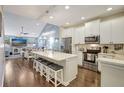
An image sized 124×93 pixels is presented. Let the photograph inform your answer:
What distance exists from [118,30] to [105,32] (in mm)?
479

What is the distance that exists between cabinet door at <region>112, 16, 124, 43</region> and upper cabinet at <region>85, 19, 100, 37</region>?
646 millimetres

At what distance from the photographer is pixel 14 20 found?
275 inches

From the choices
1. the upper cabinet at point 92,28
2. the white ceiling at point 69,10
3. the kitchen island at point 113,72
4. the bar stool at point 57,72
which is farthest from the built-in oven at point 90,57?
the kitchen island at point 113,72

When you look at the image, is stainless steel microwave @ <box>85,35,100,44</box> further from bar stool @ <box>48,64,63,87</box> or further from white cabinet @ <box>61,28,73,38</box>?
bar stool @ <box>48,64,63,87</box>

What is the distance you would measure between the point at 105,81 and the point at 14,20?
25.5ft

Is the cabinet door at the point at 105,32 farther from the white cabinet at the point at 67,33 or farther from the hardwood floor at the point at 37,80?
the white cabinet at the point at 67,33

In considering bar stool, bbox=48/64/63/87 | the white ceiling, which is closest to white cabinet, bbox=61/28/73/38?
the white ceiling

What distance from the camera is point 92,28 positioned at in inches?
160

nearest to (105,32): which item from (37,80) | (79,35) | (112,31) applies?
(112,31)

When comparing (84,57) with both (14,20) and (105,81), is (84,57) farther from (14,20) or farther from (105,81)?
(14,20)

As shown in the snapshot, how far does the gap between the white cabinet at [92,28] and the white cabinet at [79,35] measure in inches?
13.0

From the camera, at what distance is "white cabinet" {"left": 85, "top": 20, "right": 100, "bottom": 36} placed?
12.7 ft

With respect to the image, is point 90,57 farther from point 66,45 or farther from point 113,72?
point 113,72
